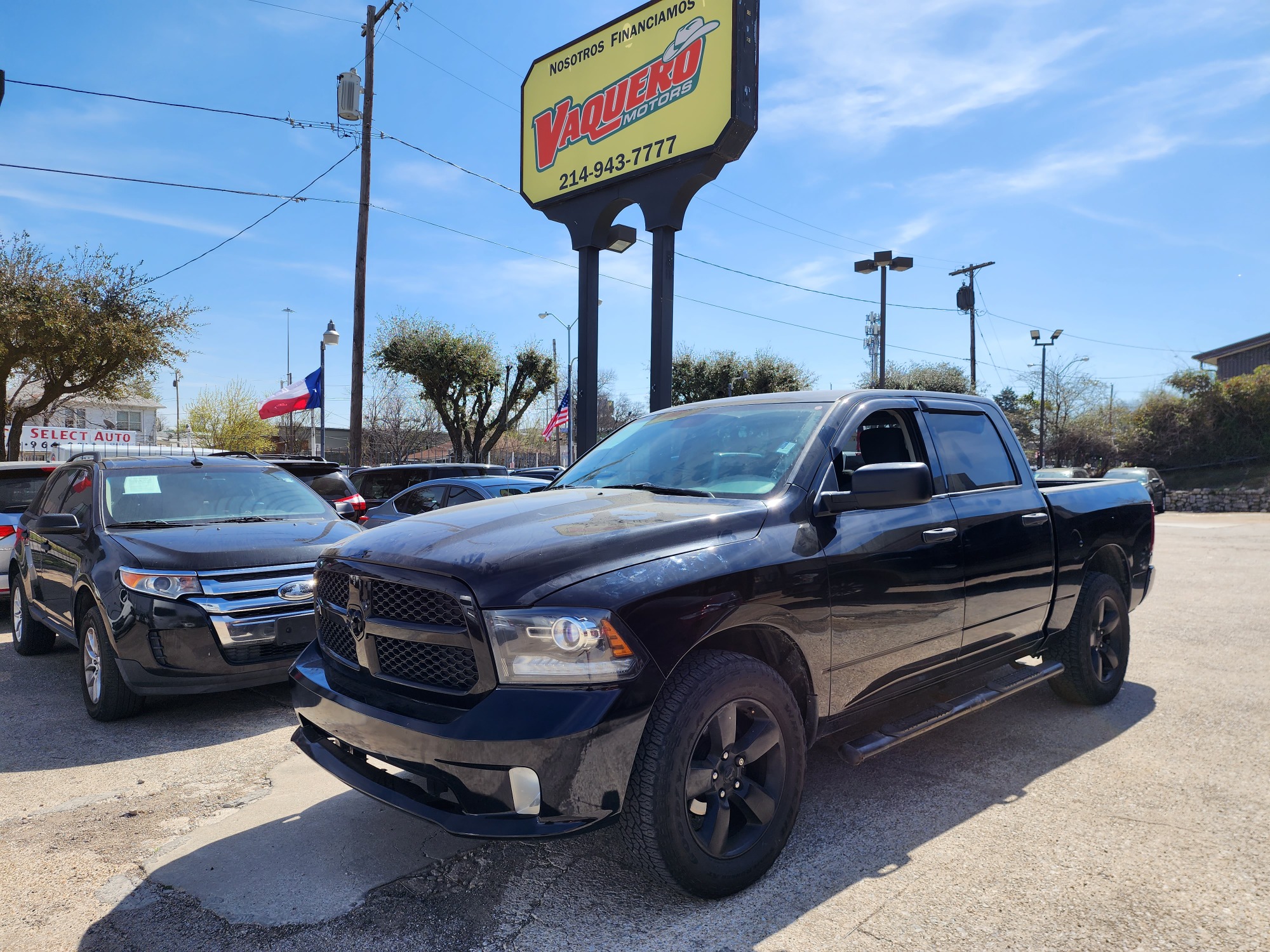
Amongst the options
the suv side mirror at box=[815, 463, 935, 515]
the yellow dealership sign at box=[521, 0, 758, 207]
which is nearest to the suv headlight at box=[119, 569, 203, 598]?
the suv side mirror at box=[815, 463, 935, 515]

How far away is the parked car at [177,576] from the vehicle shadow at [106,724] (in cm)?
20

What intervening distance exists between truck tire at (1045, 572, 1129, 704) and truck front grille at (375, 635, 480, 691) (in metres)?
3.79

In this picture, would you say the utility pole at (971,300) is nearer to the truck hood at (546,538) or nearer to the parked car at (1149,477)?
the parked car at (1149,477)

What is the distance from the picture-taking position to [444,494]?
10.1m

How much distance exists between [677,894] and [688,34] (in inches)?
483

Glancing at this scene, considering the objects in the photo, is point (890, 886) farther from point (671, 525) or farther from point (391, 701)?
point (391, 701)

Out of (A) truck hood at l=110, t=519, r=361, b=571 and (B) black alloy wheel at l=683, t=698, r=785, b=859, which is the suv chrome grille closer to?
(B) black alloy wheel at l=683, t=698, r=785, b=859

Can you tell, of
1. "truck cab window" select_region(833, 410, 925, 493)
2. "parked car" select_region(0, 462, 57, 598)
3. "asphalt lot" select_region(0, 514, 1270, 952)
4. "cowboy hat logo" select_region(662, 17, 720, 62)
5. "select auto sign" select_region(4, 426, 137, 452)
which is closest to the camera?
"asphalt lot" select_region(0, 514, 1270, 952)

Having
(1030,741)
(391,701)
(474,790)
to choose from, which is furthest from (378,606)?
(1030,741)

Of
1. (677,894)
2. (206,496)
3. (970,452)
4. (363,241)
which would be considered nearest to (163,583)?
(206,496)

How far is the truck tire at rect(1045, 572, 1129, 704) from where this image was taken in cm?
486

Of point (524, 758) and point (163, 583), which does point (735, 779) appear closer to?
point (524, 758)

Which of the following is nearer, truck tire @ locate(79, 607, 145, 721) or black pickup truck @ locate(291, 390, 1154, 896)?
black pickup truck @ locate(291, 390, 1154, 896)

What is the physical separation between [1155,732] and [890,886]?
104 inches
